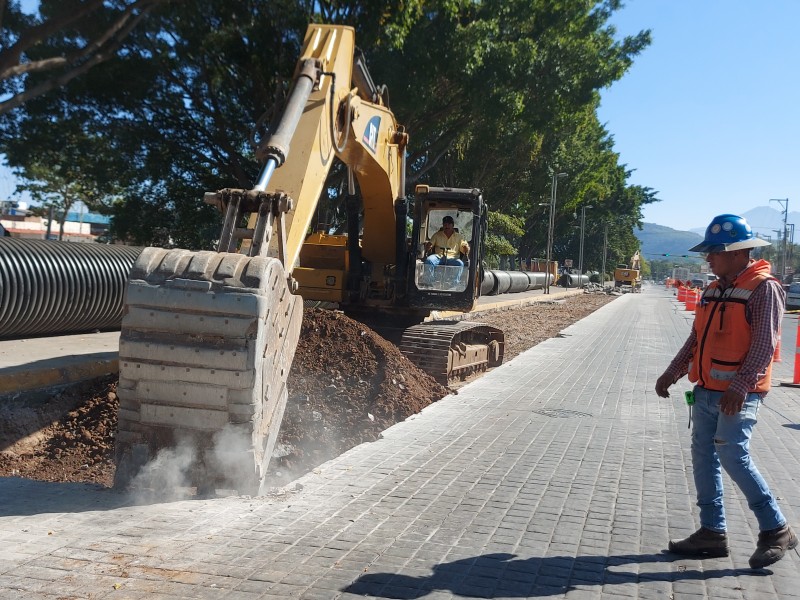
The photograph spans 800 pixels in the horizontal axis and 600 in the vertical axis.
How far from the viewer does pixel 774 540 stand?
4762 millimetres

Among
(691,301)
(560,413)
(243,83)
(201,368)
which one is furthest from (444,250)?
(691,301)

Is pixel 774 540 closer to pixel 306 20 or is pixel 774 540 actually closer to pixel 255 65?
pixel 306 20

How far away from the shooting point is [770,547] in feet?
15.6

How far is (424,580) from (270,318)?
2179 mm

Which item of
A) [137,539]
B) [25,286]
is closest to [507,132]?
[25,286]

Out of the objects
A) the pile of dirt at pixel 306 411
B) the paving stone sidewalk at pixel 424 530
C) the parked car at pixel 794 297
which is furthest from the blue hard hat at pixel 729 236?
the parked car at pixel 794 297

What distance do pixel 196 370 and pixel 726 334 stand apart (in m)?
3.33

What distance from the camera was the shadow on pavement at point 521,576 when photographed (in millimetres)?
4277

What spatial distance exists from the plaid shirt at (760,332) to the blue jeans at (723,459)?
185 mm

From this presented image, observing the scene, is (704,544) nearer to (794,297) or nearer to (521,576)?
(521,576)

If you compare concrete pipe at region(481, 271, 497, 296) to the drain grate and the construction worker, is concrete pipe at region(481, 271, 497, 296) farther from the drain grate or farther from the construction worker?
the construction worker

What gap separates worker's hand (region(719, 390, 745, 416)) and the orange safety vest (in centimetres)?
15

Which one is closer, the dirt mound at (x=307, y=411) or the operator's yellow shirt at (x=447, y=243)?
the dirt mound at (x=307, y=411)

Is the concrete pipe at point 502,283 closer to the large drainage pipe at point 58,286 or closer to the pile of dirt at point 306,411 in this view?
the large drainage pipe at point 58,286
